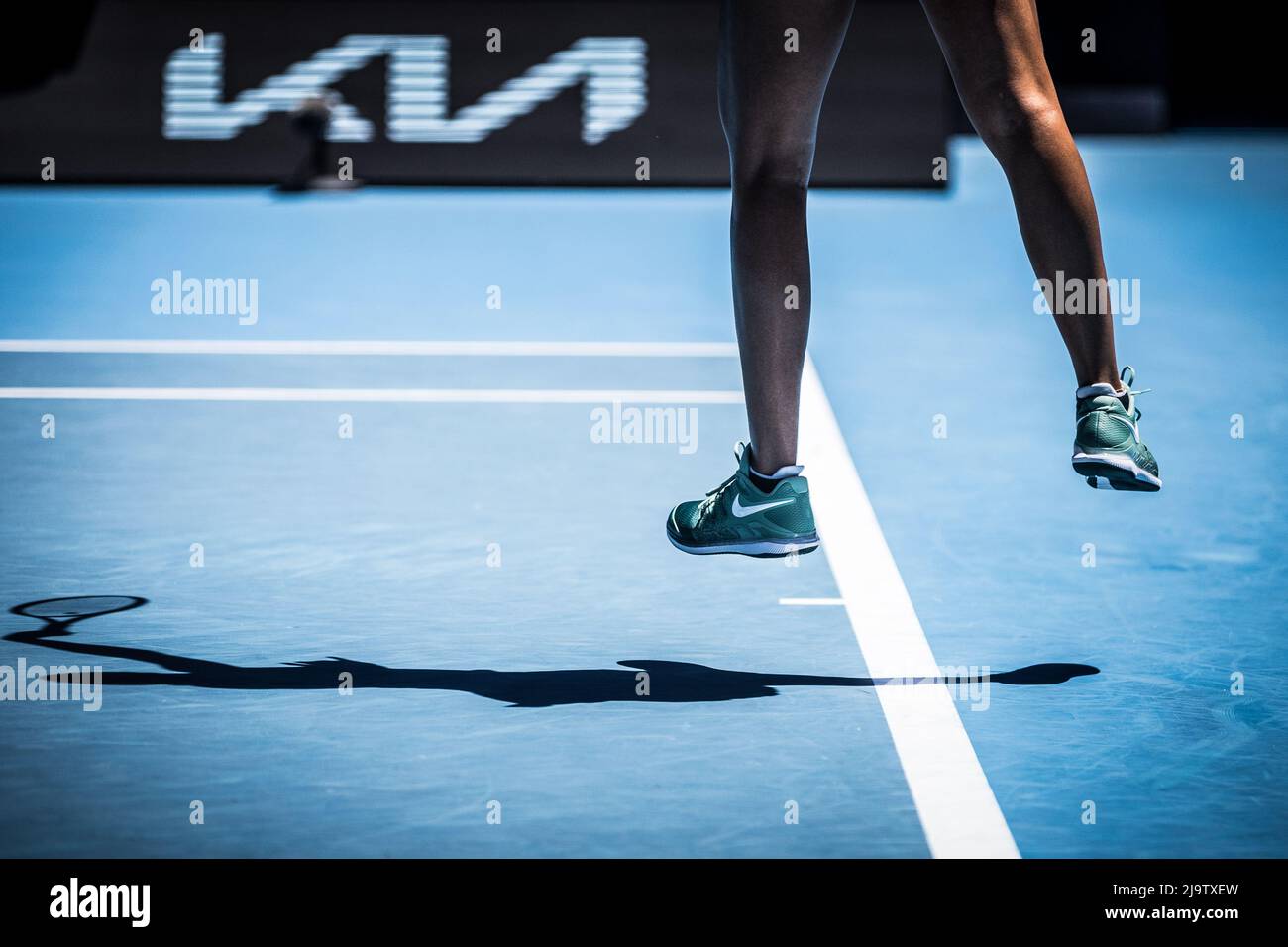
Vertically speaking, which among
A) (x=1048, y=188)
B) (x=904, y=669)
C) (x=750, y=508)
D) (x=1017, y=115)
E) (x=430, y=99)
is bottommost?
(x=904, y=669)

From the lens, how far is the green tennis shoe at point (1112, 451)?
3.16m

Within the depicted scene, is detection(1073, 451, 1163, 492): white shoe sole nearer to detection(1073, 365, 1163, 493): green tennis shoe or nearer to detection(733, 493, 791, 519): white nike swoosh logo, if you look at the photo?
detection(1073, 365, 1163, 493): green tennis shoe

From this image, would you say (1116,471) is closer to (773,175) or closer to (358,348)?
(773,175)

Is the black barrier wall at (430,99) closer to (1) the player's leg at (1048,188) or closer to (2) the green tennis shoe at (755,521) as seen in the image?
(2) the green tennis shoe at (755,521)

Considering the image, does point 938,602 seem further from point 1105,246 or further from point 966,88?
point 1105,246

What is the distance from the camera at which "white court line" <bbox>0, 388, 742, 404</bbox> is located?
19.9ft

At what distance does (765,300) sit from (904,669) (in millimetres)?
739

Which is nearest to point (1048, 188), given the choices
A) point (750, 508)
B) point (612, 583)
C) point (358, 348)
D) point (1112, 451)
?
point (1112, 451)

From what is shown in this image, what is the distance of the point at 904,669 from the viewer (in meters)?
3.55

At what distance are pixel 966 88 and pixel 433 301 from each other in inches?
202

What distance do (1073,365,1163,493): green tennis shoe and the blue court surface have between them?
0.41m

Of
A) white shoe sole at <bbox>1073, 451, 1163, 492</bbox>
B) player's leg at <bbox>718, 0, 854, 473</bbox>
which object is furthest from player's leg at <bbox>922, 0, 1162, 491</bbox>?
player's leg at <bbox>718, 0, 854, 473</bbox>
